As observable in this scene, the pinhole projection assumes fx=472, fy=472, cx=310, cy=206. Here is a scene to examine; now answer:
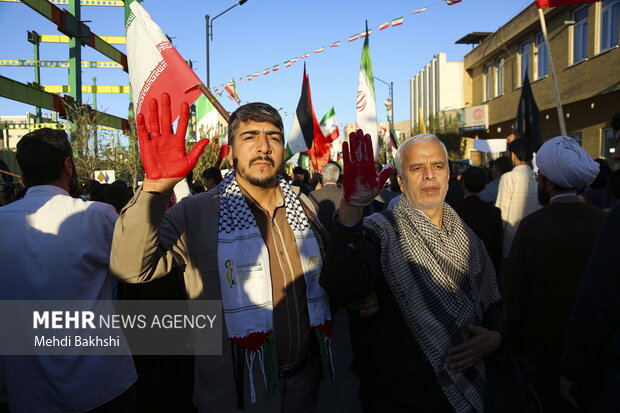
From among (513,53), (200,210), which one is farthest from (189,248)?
(513,53)

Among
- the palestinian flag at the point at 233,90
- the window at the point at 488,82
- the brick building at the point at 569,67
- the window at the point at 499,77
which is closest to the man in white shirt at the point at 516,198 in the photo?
the brick building at the point at 569,67

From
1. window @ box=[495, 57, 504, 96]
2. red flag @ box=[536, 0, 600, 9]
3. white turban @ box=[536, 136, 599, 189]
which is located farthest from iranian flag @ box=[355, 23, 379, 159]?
window @ box=[495, 57, 504, 96]

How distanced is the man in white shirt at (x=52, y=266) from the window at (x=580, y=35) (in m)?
19.2

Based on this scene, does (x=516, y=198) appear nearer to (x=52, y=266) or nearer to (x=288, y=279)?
(x=288, y=279)

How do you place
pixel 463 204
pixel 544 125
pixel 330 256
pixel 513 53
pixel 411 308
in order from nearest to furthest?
pixel 330 256 → pixel 411 308 → pixel 463 204 → pixel 544 125 → pixel 513 53

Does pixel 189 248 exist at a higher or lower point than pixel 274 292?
higher

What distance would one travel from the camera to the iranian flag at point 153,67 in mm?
4039

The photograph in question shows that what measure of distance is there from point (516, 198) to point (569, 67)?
1593 cm

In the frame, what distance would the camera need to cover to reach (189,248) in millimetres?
2229

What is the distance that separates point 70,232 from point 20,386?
0.76m

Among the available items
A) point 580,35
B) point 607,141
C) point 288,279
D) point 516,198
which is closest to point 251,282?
point 288,279

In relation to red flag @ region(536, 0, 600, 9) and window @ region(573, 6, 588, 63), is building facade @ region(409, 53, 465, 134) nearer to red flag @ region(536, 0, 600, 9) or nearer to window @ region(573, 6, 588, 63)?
window @ region(573, 6, 588, 63)

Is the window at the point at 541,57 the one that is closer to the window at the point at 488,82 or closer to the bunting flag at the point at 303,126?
the window at the point at 488,82

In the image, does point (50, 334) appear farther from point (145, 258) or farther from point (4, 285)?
point (145, 258)
